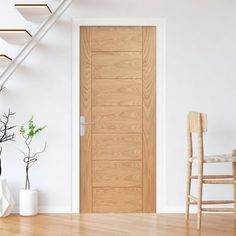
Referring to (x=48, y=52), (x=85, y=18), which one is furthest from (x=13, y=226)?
(x=85, y=18)

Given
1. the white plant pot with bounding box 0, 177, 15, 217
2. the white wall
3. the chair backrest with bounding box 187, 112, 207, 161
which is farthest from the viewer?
the white wall

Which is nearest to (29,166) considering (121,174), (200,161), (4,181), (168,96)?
(4,181)

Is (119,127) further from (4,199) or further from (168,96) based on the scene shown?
(4,199)

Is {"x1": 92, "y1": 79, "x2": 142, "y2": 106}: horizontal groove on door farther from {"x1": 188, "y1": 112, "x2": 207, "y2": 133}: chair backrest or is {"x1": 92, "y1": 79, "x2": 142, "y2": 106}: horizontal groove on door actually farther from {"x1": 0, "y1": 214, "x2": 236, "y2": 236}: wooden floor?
{"x1": 0, "y1": 214, "x2": 236, "y2": 236}: wooden floor

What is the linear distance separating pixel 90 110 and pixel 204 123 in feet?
4.66

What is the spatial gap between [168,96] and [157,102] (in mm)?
145

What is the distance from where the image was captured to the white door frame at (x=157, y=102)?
5.44m

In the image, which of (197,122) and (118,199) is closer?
(197,122)

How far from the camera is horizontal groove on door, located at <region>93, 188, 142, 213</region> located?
5500mm

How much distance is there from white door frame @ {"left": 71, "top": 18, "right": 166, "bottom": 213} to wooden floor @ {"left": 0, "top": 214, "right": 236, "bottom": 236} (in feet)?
1.06

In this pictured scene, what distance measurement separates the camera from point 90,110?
18.1 ft

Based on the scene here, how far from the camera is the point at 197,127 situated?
4.77m

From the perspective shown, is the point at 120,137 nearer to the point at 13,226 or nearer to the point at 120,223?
the point at 120,223

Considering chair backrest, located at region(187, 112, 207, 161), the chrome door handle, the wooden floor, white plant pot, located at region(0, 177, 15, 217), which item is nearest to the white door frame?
the chrome door handle
